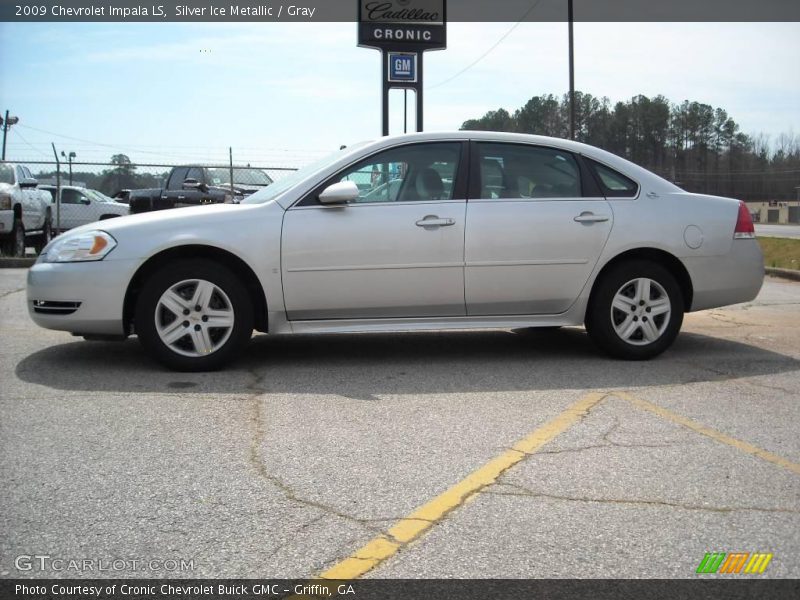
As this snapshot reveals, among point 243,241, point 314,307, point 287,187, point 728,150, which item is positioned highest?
point 728,150

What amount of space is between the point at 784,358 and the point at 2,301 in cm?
760

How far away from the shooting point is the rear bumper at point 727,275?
620 cm

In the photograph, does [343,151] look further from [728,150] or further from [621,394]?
[728,150]

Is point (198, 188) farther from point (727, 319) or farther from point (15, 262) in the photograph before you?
point (727, 319)

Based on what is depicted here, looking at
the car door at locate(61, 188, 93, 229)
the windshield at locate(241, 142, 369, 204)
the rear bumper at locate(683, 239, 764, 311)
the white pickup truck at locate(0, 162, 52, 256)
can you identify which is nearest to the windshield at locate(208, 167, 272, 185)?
the car door at locate(61, 188, 93, 229)

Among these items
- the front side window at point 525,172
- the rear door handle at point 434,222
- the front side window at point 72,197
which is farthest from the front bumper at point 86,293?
the front side window at point 72,197

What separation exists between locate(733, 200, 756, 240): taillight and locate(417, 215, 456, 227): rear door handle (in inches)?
87.5

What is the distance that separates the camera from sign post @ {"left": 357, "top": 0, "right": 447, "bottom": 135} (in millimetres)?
14984

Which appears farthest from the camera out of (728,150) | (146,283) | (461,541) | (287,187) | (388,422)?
(728,150)

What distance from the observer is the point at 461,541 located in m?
2.94

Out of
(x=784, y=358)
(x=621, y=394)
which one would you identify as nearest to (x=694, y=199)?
(x=784, y=358)

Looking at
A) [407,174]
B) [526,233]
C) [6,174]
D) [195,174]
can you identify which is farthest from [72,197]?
[526,233]

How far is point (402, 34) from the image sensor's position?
49.3 ft

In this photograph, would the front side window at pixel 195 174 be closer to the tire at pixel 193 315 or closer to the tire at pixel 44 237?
the tire at pixel 44 237
